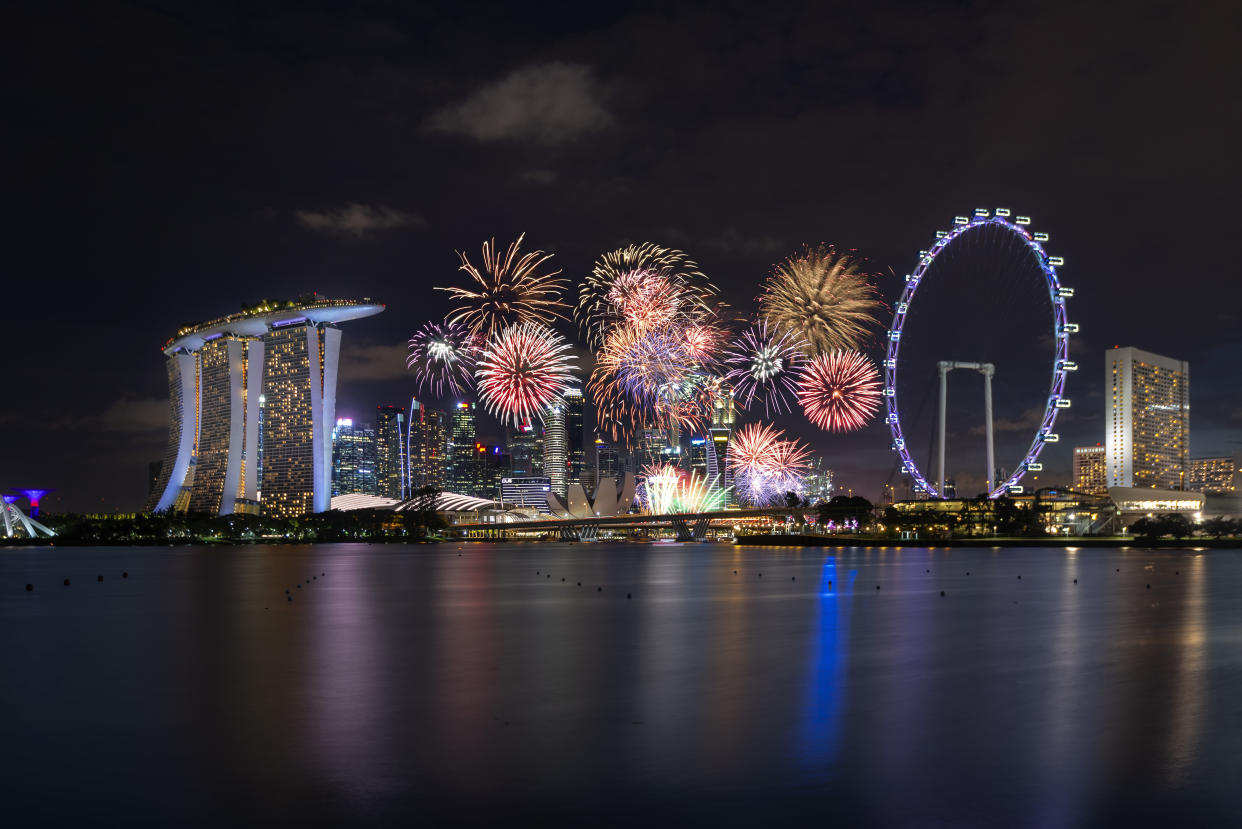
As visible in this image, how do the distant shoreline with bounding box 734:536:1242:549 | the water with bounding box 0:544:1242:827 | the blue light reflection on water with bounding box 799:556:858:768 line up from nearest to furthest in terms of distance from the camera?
the water with bounding box 0:544:1242:827 → the blue light reflection on water with bounding box 799:556:858:768 → the distant shoreline with bounding box 734:536:1242:549

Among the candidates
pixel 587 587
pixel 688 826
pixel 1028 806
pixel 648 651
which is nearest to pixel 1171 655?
pixel 648 651

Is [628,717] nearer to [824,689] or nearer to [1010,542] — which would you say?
[824,689]

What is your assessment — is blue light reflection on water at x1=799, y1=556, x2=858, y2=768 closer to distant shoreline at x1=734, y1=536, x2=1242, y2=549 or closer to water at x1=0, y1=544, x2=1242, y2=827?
water at x1=0, y1=544, x2=1242, y2=827

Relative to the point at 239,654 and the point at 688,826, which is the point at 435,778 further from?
the point at 239,654

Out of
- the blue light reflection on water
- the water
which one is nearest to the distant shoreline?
the water

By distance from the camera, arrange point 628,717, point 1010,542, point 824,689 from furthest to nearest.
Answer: point 1010,542 → point 824,689 → point 628,717

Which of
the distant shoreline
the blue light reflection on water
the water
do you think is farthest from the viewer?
the distant shoreline

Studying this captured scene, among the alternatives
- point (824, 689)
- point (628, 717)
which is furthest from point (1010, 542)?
point (628, 717)

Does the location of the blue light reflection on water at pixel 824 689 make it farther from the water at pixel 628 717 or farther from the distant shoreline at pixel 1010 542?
the distant shoreline at pixel 1010 542
